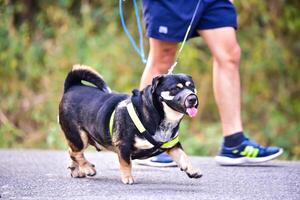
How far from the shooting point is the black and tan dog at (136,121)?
4477mm

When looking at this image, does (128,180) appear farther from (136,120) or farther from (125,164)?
(136,120)

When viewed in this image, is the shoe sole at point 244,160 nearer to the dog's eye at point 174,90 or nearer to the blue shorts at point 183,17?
the blue shorts at point 183,17

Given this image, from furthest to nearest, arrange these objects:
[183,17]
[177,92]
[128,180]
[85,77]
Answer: [183,17]
[85,77]
[128,180]
[177,92]

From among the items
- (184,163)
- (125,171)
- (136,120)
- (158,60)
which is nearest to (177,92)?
(136,120)

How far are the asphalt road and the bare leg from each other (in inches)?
15.0

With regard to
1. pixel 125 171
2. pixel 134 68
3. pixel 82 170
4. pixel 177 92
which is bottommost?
pixel 134 68

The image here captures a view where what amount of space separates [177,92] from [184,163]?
1.57 ft

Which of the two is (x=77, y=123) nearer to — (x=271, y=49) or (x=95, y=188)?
(x=95, y=188)

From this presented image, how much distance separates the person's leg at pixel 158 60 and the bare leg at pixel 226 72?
283 millimetres

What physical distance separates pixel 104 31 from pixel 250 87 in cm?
226

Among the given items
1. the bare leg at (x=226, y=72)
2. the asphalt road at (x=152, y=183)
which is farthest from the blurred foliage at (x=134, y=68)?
the bare leg at (x=226, y=72)

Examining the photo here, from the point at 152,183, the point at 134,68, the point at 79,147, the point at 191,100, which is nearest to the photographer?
the point at 191,100

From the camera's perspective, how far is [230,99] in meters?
5.65

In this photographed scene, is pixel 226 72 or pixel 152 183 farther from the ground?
pixel 226 72
